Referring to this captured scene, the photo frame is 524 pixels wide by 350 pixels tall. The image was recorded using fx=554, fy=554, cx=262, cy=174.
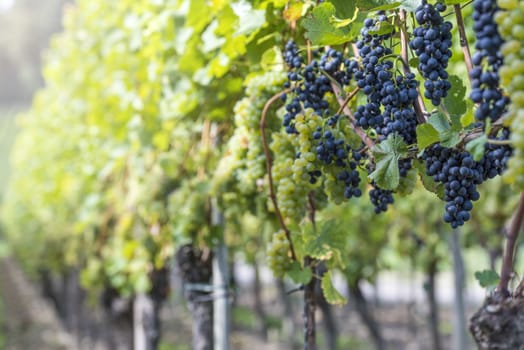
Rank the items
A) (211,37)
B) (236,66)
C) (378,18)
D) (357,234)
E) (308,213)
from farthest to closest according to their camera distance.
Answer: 1. (357,234)
2. (236,66)
3. (211,37)
4. (308,213)
5. (378,18)

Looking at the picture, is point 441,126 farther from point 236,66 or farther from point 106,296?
point 106,296

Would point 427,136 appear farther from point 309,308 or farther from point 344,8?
point 309,308

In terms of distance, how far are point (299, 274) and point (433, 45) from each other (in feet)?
3.77

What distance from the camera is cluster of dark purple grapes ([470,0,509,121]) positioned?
45.9 inches

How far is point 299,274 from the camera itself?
2223 mm

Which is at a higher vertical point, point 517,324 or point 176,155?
point 176,155

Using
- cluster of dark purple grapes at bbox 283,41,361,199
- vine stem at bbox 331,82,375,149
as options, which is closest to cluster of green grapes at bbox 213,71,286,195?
cluster of dark purple grapes at bbox 283,41,361,199

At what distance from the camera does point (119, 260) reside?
5156 millimetres

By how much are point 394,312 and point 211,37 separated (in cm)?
1721

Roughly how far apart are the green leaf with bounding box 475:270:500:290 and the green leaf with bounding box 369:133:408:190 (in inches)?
21.0

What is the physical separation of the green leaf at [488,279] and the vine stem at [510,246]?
441 mm

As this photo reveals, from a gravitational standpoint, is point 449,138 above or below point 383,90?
below

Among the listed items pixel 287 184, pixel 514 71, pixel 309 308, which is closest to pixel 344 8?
pixel 287 184

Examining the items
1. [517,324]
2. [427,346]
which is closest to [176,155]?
[517,324]
